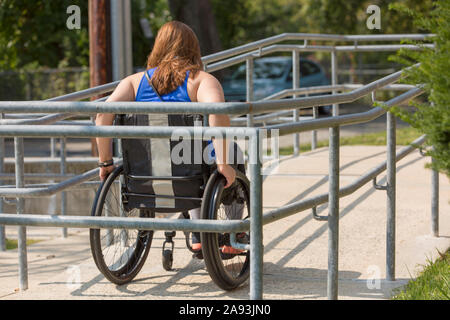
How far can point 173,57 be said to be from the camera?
427 cm

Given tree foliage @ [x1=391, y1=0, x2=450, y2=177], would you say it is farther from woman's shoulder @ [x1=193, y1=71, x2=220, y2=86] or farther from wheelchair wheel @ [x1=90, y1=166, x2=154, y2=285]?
wheelchair wheel @ [x1=90, y1=166, x2=154, y2=285]

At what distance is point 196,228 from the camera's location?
125 inches

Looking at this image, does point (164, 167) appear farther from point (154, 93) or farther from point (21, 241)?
point (21, 241)

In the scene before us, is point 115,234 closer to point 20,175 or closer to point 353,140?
point 20,175

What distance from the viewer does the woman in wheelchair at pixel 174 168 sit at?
406 cm

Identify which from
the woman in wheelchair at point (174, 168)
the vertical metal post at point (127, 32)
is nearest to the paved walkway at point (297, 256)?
the woman in wheelchair at point (174, 168)

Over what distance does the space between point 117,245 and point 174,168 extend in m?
1.10

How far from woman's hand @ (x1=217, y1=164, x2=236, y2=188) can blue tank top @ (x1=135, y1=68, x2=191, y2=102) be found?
0.40m

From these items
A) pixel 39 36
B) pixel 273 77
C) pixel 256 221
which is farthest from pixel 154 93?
pixel 39 36

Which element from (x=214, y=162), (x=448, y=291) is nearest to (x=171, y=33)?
(x=214, y=162)

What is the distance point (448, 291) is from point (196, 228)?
4.87 ft

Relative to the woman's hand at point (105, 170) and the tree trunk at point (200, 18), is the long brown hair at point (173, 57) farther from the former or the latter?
the tree trunk at point (200, 18)

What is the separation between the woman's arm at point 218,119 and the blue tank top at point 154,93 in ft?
0.28

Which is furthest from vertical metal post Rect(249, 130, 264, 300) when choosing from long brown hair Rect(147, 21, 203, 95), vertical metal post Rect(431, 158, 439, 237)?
vertical metal post Rect(431, 158, 439, 237)
